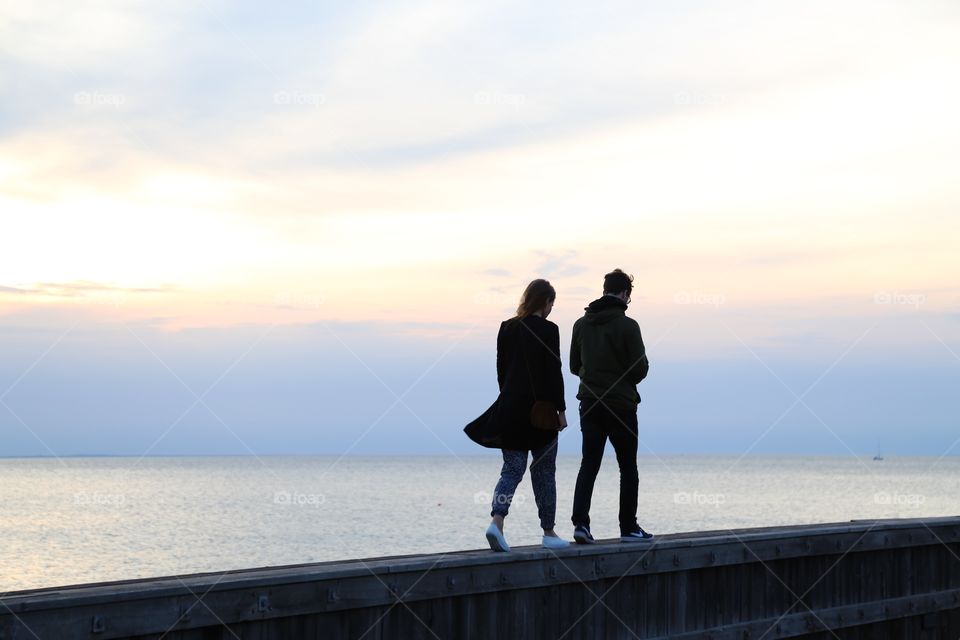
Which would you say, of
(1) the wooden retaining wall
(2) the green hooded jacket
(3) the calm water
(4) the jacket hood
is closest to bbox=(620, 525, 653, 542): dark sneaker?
(1) the wooden retaining wall

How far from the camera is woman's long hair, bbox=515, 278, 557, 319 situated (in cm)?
869

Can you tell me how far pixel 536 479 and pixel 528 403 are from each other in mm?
674

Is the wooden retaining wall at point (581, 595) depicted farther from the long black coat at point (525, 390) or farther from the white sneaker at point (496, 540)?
the long black coat at point (525, 390)

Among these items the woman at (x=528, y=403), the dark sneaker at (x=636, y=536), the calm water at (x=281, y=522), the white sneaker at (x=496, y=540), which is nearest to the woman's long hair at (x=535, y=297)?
the woman at (x=528, y=403)

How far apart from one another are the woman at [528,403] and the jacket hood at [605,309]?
697 millimetres

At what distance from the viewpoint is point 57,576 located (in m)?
41.5

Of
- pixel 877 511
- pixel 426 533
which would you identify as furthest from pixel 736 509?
pixel 426 533

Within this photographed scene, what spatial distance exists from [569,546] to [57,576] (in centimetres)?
3838

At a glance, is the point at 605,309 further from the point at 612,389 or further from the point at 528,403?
the point at 528,403

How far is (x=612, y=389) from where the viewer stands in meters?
9.17

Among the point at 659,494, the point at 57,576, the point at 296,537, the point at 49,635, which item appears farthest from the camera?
the point at 659,494

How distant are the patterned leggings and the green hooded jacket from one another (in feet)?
2.56

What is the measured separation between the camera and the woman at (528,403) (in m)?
8.56

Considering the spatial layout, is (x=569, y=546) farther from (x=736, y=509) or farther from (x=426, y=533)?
(x=736, y=509)
